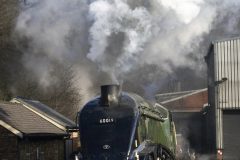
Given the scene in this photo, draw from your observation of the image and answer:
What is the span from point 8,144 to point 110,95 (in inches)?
329

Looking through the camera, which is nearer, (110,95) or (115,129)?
(115,129)

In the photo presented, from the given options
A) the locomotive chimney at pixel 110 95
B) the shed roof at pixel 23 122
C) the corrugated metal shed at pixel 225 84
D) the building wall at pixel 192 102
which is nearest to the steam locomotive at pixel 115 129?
the locomotive chimney at pixel 110 95

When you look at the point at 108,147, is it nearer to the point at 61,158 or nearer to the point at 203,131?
the point at 61,158

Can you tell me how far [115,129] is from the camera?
1561 cm

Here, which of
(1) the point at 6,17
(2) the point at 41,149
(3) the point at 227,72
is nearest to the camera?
(2) the point at 41,149

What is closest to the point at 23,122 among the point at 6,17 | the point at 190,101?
the point at 6,17

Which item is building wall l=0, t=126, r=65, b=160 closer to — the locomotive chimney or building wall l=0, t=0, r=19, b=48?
building wall l=0, t=0, r=19, b=48

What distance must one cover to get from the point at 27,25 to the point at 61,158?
827 cm

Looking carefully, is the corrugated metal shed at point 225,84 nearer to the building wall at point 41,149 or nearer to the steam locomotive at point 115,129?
the building wall at point 41,149

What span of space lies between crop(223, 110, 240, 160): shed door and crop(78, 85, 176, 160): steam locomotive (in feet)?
50.1

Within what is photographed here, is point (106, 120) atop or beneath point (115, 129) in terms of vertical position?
atop

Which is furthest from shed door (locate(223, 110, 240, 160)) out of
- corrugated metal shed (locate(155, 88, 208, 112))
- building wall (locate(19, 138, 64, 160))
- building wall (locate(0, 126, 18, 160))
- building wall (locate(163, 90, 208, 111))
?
building wall (locate(163, 90, 208, 111))

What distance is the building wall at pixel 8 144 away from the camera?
73.7 feet

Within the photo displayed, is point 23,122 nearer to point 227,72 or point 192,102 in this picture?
point 227,72
